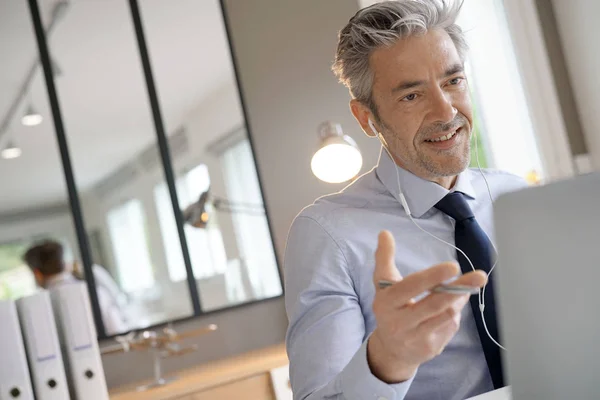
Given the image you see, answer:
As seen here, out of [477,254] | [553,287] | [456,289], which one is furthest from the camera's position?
[477,254]

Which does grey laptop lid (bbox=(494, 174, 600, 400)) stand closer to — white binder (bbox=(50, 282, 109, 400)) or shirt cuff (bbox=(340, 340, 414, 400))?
shirt cuff (bbox=(340, 340, 414, 400))

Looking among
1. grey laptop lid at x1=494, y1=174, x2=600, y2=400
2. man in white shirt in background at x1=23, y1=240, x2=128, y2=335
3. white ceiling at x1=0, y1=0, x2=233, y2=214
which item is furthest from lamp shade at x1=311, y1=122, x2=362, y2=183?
grey laptop lid at x1=494, y1=174, x2=600, y2=400

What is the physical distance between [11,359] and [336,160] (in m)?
1.21

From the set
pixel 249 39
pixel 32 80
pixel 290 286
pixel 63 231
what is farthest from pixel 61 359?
pixel 249 39

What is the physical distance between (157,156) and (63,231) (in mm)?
446

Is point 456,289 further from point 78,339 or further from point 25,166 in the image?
point 25,166

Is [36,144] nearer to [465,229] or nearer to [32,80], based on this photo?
A: [32,80]

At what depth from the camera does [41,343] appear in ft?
6.79

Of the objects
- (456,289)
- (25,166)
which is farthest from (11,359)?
(456,289)

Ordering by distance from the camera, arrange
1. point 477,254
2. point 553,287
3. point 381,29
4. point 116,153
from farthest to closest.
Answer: point 116,153, point 381,29, point 477,254, point 553,287

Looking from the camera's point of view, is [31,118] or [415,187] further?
[31,118]

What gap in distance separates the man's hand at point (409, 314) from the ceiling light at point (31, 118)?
2.05 m

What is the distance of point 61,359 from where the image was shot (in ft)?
6.91

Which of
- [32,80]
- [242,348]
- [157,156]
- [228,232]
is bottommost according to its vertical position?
[242,348]
